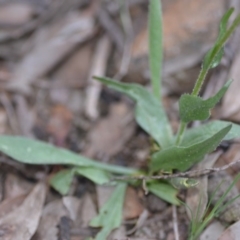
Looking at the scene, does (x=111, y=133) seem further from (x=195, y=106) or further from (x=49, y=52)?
(x=195, y=106)

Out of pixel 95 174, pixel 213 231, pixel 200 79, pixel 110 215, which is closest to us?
pixel 200 79

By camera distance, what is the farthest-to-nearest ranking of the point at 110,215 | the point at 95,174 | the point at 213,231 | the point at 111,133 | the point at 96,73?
the point at 96,73
the point at 111,133
the point at 95,174
the point at 110,215
the point at 213,231

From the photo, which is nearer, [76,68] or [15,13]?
[76,68]

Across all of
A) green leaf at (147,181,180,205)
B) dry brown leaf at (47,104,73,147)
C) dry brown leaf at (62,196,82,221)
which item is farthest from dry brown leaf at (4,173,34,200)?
green leaf at (147,181,180,205)

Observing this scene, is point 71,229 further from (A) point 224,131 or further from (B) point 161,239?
(A) point 224,131

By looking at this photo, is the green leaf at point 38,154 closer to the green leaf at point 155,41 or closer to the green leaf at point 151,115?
the green leaf at point 151,115

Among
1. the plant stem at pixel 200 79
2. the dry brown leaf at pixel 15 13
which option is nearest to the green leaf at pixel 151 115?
the plant stem at pixel 200 79

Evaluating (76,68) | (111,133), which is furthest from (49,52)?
(111,133)
